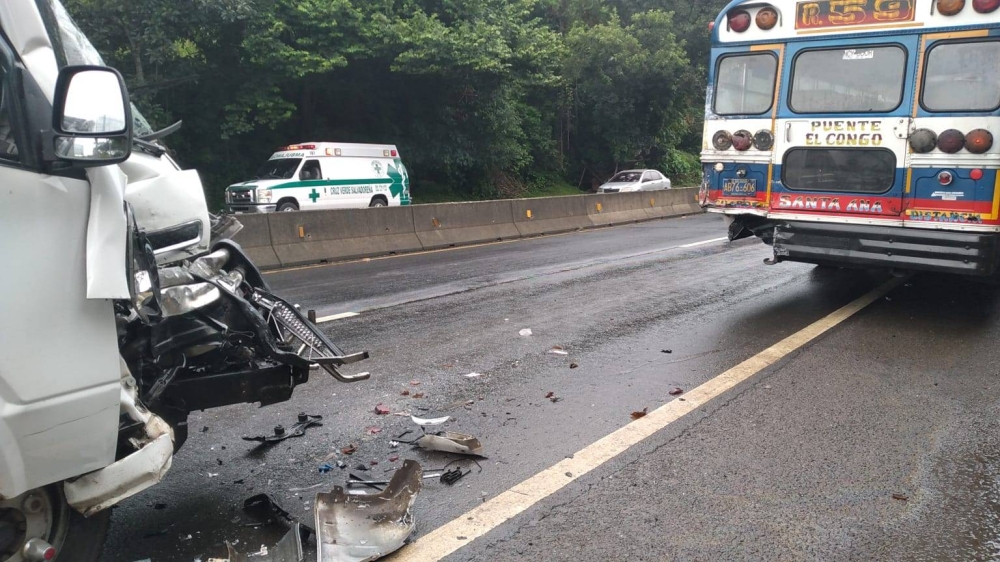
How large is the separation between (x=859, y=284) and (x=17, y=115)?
9.97m

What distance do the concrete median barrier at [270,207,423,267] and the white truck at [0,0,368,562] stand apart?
33.1 feet

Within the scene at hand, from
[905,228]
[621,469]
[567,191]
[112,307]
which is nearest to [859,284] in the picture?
[905,228]

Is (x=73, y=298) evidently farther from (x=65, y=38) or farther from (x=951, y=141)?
(x=951, y=141)

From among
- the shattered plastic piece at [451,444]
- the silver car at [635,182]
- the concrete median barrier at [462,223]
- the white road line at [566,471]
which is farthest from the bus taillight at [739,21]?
the silver car at [635,182]

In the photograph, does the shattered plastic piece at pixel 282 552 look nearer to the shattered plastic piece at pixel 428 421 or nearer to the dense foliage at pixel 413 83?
the shattered plastic piece at pixel 428 421

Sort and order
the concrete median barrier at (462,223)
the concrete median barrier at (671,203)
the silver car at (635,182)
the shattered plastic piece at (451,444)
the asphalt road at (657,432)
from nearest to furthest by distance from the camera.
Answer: the asphalt road at (657,432) → the shattered plastic piece at (451,444) → the concrete median barrier at (462,223) → the concrete median barrier at (671,203) → the silver car at (635,182)

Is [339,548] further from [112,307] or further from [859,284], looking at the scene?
[859,284]

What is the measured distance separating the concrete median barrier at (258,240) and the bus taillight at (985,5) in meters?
10.3

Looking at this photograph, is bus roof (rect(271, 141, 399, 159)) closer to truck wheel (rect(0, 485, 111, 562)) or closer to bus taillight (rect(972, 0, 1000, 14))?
bus taillight (rect(972, 0, 1000, 14))

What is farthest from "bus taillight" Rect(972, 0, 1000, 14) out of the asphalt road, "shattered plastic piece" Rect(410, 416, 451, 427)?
"shattered plastic piece" Rect(410, 416, 451, 427)

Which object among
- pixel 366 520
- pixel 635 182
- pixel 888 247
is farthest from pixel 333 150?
pixel 366 520

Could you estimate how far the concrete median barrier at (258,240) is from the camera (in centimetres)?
1260

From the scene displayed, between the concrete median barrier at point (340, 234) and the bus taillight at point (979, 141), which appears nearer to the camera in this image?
the bus taillight at point (979, 141)

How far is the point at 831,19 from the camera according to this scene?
317 inches
